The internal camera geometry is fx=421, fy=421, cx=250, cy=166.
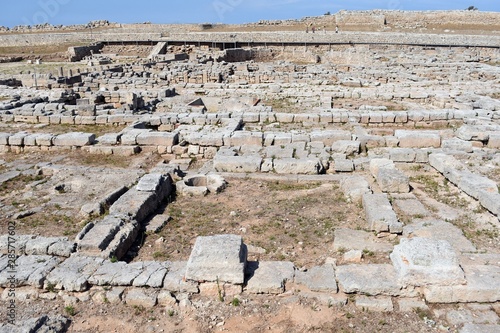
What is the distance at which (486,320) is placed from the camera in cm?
521

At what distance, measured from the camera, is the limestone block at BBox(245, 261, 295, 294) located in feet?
18.8

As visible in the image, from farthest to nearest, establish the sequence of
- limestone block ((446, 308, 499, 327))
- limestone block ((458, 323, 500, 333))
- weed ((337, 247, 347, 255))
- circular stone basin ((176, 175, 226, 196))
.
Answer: circular stone basin ((176, 175, 226, 196)), weed ((337, 247, 347, 255)), limestone block ((446, 308, 499, 327)), limestone block ((458, 323, 500, 333))

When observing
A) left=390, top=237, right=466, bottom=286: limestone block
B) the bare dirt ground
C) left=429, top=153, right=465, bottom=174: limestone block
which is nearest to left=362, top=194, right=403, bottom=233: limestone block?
left=390, top=237, right=466, bottom=286: limestone block

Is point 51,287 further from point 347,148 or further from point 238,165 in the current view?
point 347,148

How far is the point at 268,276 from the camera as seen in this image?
589 cm

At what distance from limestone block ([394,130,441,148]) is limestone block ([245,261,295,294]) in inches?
323

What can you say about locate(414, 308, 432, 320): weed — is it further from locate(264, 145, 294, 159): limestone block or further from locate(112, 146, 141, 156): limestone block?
locate(112, 146, 141, 156): limestone block

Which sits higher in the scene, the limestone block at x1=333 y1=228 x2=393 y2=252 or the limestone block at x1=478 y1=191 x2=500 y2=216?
the limestone block at x1=478 y1=191 x2=500 y2=216

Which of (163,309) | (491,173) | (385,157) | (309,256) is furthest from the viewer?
(385,157)

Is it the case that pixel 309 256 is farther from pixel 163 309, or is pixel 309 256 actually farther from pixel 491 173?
pixel 491 173

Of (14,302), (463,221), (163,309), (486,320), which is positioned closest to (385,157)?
(463,221)

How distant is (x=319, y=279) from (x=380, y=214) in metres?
2.62

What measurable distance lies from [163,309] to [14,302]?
2.08 meters

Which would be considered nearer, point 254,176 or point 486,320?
point 486,320
